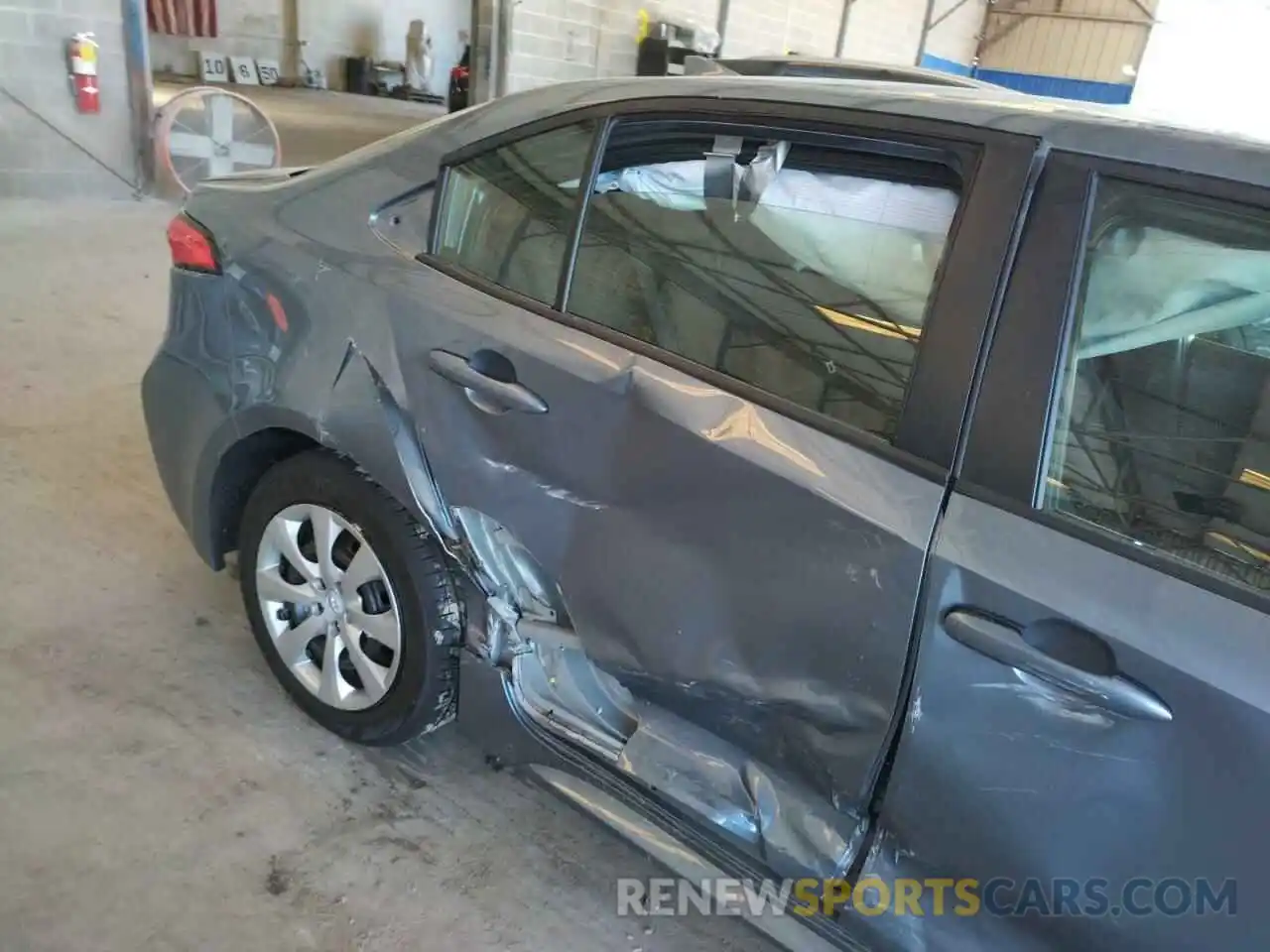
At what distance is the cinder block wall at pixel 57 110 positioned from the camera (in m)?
6.48

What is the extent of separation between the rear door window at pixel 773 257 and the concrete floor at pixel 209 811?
106cm

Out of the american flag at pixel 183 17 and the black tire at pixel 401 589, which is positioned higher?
the american flag at pixel 183 17

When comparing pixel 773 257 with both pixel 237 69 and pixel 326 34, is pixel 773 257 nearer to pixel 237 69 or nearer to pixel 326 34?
pixel 237 69

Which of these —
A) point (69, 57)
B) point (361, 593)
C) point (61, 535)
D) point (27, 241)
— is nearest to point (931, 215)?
point (361, 593)

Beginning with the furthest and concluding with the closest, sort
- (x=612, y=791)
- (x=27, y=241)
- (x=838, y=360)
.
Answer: (x=27, y=241) < (x=612, y=791) < (x=838, y=360)

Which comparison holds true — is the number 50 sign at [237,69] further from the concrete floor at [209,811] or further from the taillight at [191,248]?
the taillight at [191,248]

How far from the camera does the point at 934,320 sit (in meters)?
1.37

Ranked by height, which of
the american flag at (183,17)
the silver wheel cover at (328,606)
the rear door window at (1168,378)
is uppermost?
the american flag at (183,17)

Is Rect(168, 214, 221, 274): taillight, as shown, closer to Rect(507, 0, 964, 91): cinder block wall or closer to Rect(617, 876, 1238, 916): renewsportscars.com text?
Rect(617, 876, 1238, 916): renewsportscars.com text

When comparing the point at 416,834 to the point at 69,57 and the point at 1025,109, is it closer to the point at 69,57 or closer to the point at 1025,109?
the point at 1025,109

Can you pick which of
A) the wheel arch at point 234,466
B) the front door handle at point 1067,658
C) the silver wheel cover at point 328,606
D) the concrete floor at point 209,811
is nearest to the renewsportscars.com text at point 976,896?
the front door handle at point 1067,658

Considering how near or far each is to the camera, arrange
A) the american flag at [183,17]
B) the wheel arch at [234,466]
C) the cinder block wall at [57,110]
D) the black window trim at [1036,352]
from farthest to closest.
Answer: the american flag at [183,17] < the cinder block wall at [57,110] < the wheel arch at [234,466] < the black window trim at [1036,352]

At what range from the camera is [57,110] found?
676 cm

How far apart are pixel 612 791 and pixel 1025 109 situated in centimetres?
128
